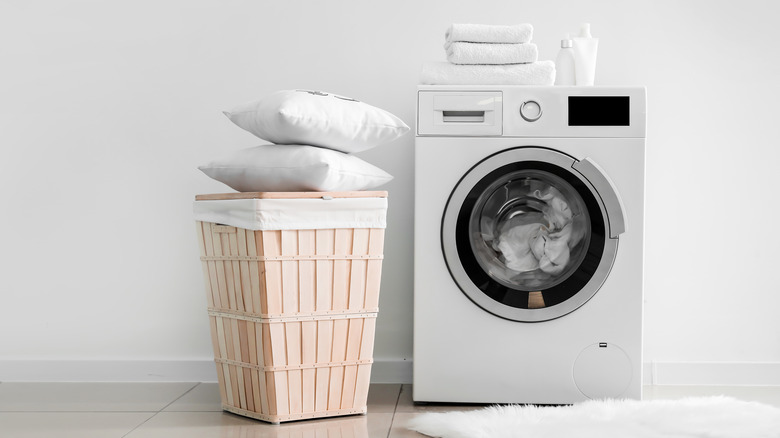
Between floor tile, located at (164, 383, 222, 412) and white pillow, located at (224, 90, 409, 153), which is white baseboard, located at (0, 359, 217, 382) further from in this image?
white pillow, located at (224, 90, 409, 153)

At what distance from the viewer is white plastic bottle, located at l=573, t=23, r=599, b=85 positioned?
2.21 m

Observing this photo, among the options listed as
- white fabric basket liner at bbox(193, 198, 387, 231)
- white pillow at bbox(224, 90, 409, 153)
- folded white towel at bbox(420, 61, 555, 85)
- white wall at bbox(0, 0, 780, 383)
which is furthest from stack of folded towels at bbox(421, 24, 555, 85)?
white fabric basket liner at bbox(193, 198, 387, 231)

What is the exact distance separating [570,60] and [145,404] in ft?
5.19

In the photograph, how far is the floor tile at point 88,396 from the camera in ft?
6.91

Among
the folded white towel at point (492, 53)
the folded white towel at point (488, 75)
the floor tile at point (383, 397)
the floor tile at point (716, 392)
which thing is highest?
the folded white towel at point (492, 53)

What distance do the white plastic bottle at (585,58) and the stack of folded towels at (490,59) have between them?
109mm

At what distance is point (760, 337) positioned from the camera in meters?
2.45

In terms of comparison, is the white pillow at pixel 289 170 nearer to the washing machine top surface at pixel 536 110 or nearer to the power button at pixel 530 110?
the washing machine top surface at pixel 536 110

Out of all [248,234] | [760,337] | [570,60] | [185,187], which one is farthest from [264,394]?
[760,337]

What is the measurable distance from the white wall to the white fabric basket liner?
0.56 metres

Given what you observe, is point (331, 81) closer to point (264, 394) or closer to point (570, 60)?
point (570, 60)

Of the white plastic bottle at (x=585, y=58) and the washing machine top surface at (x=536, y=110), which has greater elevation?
the white plastic bottle at (x=585, y=58)

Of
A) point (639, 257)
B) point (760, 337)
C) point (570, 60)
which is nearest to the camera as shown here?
point (639, 257)

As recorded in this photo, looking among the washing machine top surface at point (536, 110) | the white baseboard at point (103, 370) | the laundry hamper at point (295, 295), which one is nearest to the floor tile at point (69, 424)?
the laundry hamper at point (295, 295)
